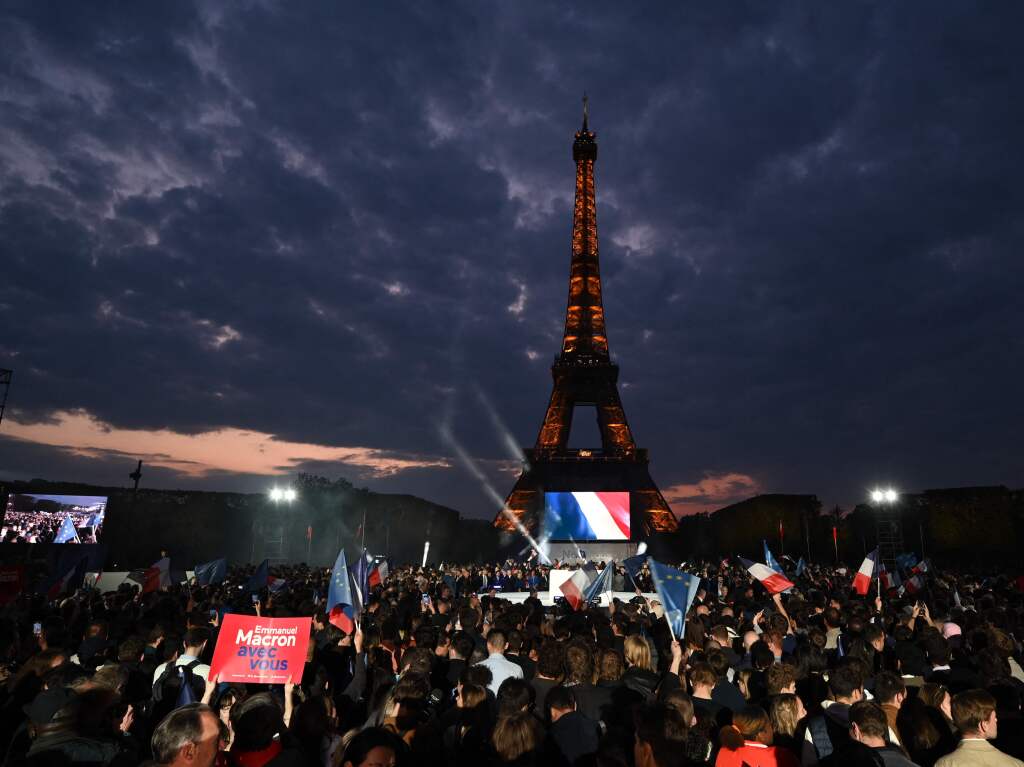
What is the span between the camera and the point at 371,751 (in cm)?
309

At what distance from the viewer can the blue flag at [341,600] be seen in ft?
28.6

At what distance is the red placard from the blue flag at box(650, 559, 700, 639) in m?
5.16

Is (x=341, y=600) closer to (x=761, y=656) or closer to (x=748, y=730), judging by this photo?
(x=761, y=656)

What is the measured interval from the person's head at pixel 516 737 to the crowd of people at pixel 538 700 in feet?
0.03

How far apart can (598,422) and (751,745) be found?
64.5 metres

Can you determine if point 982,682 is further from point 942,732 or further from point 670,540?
point 670,540

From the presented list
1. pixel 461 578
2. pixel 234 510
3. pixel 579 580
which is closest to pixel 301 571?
pixel 461 578

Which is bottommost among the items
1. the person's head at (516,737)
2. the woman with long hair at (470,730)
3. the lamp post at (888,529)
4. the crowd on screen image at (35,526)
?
the woman with long hair at (470,730)

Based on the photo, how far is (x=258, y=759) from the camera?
12.3 ft

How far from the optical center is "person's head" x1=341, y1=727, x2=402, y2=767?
3.08m

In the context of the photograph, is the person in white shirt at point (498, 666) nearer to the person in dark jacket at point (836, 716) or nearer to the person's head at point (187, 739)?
the person in dark jacket at point (836, 716)

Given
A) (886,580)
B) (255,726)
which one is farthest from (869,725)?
(886,580)

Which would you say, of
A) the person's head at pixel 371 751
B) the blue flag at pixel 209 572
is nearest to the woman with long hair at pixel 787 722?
the person's head at pixel 371 751

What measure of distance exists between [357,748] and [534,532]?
5514 centimetres
